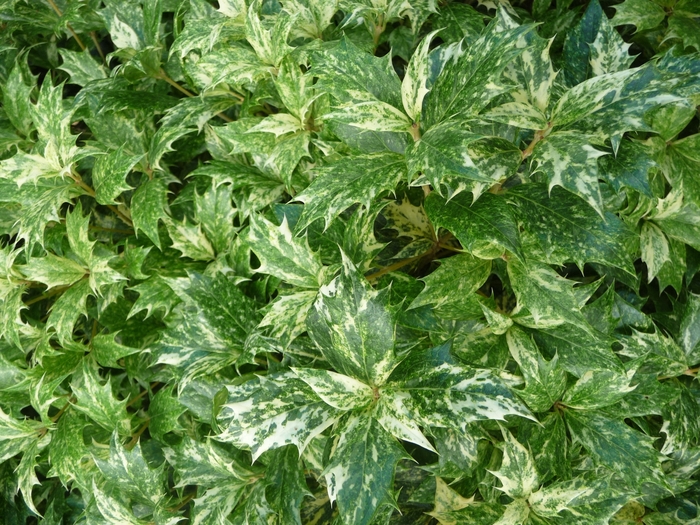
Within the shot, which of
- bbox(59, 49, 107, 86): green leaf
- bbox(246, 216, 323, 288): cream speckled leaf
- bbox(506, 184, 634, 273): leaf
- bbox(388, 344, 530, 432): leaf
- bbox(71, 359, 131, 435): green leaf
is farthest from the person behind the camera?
bbox(59, 49, 107, 86): green leaf

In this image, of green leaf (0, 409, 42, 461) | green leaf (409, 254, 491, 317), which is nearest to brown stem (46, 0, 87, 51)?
green leaf (0, 409, 42, 461)

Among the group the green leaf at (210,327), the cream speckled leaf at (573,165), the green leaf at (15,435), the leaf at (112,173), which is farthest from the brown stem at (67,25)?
the cream speckled leaf at (573,165)

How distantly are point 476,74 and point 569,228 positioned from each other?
0.98ft

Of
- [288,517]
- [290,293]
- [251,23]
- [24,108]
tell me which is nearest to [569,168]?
[290,293]

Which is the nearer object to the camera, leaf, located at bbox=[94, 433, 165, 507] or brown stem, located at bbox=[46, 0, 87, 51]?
leaf, located at bbox=[94, 433, 165, 507]

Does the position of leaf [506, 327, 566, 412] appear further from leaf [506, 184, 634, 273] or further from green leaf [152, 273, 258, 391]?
green leaf [152, 273, 258, 391]

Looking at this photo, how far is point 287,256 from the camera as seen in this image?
1.11 meters

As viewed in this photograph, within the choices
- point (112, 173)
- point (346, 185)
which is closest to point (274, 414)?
point (346, 185)

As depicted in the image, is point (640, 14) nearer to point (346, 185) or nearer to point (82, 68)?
point (346, 185)

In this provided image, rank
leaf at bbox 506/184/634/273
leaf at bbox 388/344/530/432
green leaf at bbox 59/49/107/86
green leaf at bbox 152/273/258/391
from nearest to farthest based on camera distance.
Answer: leaf at bbox 388/344/530/432
leaf at bbox 506/184/634/273
green leaf at bbox 152/273/258/391
green leaf at bbox 59/49/107/86

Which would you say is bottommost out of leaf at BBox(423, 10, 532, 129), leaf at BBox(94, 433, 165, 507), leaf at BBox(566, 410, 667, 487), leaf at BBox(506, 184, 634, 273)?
leaf at BBox(94, 433, 165, 507)

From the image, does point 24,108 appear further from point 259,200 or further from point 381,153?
point 381,153

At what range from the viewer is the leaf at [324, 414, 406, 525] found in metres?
0.88

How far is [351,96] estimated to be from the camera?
3.26 ft
